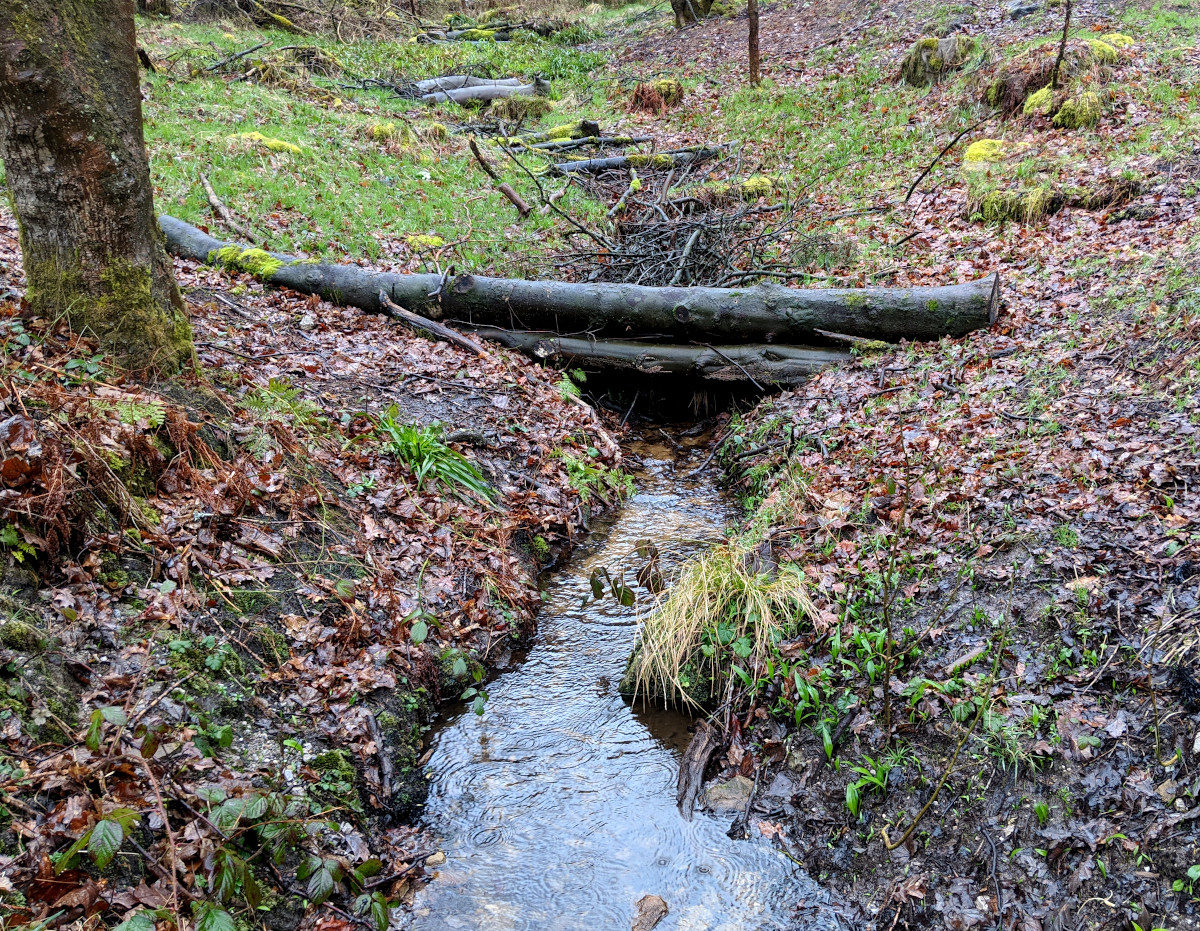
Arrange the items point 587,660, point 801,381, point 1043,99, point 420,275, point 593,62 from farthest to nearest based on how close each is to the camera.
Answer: point 593,62
point 1043,99
point 420,275
point 801,381
point 587,660

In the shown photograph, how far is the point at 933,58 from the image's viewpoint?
46.2 feet

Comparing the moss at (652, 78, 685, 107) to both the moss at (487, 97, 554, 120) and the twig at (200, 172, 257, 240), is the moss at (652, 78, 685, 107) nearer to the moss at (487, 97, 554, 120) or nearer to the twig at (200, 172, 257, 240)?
the moss at (487, 97, 554, 120)

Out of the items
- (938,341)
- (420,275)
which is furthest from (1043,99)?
(420,275)

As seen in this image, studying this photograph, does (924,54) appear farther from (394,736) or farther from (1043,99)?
(394,736)

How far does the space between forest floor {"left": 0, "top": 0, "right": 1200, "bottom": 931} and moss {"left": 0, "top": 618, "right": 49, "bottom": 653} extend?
0.06 ft

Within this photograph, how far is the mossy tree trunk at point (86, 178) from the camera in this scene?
404cm

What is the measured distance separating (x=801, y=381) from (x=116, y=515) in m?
6.41

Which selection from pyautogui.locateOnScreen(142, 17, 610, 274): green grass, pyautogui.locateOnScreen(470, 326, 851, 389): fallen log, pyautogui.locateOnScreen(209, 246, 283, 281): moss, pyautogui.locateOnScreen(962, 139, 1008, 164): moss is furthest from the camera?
pyautogui.locateOnScreen(962, 139, 1008, 164): moss

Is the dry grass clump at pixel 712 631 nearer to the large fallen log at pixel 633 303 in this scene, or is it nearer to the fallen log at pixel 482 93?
the large fallen log at pixel 633 303

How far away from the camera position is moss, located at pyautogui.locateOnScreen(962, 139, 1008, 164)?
10633mm

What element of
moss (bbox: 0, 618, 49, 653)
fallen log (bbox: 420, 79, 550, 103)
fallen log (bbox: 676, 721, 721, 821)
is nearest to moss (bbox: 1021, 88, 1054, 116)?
fallen log (bbox: 676, 721, 721, 821)

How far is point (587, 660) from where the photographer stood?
17.3 feet

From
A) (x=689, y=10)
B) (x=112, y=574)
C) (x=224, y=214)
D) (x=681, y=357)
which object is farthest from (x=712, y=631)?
(x=689, y=10)

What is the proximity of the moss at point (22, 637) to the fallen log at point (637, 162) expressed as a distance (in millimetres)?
13060
